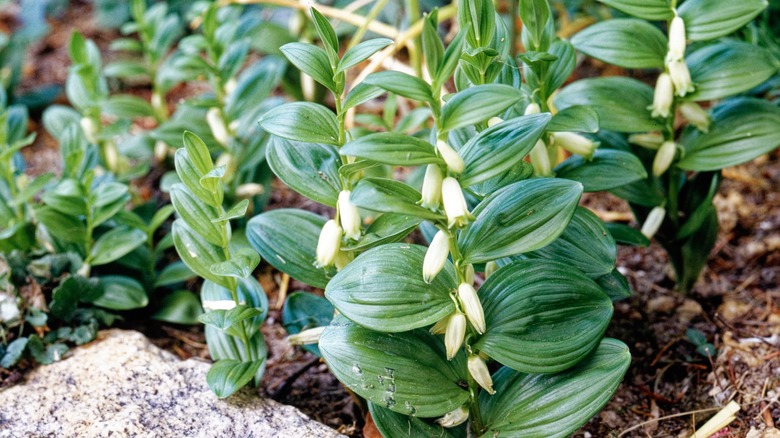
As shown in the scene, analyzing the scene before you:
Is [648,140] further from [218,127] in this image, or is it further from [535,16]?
[218,127]

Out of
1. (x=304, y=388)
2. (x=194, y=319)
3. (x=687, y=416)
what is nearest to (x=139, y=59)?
(x=194, y=319)

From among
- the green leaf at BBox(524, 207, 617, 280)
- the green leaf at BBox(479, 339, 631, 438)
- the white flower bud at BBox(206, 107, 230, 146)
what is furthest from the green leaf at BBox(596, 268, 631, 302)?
the white flower bud at BBox(206, 107, 230, 146)

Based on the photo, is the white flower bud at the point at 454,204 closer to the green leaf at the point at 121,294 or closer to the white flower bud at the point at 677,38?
the white flower bud at the point at 677,38

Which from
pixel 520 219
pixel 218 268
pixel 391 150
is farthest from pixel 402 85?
pixel 218 268

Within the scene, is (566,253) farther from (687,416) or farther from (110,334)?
(110,334)

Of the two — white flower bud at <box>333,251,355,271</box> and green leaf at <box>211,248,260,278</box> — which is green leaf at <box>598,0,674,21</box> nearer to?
white flower bud at <box>333,251,355,271</box>

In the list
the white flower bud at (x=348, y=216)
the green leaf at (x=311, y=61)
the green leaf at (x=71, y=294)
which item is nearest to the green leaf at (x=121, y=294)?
the green leaf at (x=71, y=294)

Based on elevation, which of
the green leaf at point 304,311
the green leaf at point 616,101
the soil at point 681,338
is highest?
the green leaf at point 616,101
